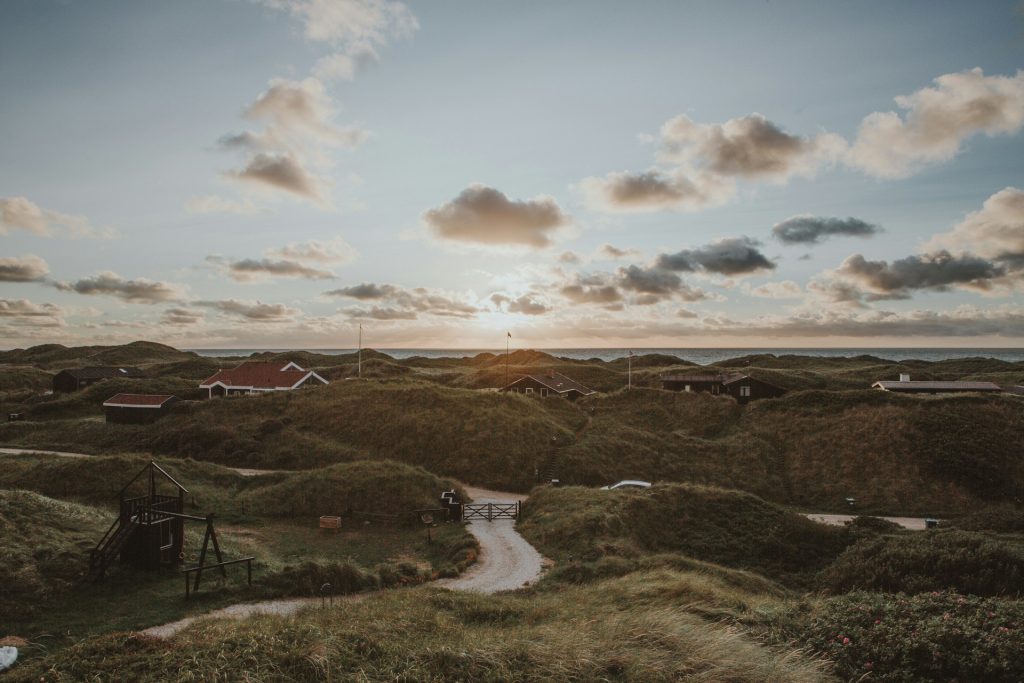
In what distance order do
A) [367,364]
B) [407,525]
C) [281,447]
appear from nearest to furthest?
[407,525]
[281,447]
[367,364]

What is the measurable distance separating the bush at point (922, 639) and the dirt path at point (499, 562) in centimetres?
1086

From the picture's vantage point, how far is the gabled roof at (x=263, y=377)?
6588cm

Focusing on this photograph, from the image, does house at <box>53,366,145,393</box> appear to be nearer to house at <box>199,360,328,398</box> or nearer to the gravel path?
house at <box>199,360,328,398</box>

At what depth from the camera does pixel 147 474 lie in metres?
34.0

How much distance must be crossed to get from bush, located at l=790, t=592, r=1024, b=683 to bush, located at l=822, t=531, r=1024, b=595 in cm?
940

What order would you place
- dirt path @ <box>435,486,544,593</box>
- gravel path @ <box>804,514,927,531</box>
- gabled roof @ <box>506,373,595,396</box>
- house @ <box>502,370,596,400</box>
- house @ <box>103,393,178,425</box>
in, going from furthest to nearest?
gabled roof @ <box>506,373,595,396</box> < house @ <box>502,370,596,400</box> < house @ <box>103,393,178,425</box> < gravel path @ <box>804,514,927,531</box> < dirt path @ <box>435,486,544,593</box>

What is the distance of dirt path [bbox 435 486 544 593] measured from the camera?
20.5 meters

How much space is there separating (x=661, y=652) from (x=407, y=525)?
2322 cm

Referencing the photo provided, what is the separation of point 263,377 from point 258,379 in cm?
61

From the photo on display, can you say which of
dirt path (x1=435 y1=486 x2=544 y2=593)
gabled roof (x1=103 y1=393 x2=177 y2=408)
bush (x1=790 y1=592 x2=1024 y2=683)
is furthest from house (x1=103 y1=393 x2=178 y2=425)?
bush (x1=790 y1=592 x2=1024 y2=683)

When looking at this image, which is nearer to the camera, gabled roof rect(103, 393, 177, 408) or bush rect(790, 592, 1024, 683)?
bush rect(790, 592, 1024, 683)

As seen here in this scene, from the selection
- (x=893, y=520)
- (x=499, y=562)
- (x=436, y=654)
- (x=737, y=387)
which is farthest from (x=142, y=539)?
(x=737, y=387)

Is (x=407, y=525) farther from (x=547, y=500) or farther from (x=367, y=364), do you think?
(x=367, y=364)

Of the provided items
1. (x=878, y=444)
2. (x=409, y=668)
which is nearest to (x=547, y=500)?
(x=409, y=668)
